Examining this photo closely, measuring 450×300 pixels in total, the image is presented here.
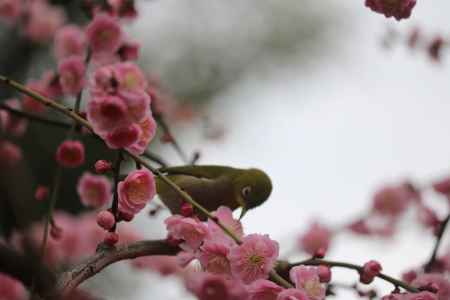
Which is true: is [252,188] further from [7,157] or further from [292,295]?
[7,157]

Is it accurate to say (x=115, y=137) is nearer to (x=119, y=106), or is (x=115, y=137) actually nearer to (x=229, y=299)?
(x=119, y=106)

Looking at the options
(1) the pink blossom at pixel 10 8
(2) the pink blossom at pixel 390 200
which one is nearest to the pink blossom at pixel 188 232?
(1) the pink blossom at pixel 10 8

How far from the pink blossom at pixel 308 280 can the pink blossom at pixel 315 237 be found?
6.21 feet

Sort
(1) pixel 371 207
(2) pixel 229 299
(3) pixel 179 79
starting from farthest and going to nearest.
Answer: (3) pixel 179 79, (1) pixel 371 207, (2) pixel 229 299

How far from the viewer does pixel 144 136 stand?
4.67ft

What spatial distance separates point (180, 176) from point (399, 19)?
66 cm

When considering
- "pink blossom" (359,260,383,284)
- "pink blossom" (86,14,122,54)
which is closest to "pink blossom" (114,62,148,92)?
"pink blossom" (359,260,383,284)

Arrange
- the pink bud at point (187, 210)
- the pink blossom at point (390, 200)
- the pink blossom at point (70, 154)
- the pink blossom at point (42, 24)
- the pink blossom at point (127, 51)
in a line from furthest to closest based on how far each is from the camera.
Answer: the pink blossom at point (390, 200), the pink blossom at point (42, 24), the pink blossom at point (127, 51), the pink blossom at point (70, 154), the pink bud at point (187, 210)

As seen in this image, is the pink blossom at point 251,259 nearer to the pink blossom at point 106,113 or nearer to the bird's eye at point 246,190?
the pink blossom at point 106,113

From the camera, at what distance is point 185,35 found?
6.85 meters

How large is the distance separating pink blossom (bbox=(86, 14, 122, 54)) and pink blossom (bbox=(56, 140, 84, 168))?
0.39m

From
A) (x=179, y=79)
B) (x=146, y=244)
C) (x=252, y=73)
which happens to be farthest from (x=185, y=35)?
(x=146, y=244)

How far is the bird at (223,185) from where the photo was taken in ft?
6.19

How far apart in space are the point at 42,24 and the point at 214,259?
8.88 ft
